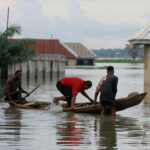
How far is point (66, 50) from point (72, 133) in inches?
3491

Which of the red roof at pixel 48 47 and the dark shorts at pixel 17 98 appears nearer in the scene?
the dark shorts at pixel 17 98

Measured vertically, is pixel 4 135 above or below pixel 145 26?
below

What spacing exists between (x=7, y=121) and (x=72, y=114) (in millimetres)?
2554

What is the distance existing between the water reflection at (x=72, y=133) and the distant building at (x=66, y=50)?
66.6 metres

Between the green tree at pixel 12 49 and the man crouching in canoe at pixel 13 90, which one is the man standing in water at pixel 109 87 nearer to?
the man crouching in canoe at pixel 13 90

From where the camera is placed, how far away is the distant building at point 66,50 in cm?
9406

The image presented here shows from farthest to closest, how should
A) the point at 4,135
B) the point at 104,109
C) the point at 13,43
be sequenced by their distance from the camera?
the point at 13,43
the point at 104,109
the point at 4,135

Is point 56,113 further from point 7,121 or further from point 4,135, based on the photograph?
point 4,135

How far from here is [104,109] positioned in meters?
16.0

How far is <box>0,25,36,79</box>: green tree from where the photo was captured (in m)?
44.5

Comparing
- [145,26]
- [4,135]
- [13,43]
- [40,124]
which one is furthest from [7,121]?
[13,43]

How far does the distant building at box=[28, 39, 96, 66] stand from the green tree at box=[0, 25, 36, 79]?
35.3 meters

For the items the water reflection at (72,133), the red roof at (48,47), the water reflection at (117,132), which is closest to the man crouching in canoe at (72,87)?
the water reflection at (72,133)

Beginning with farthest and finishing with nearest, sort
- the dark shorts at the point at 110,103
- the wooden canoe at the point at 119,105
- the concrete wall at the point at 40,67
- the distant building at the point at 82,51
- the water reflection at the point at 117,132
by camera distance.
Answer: the distant building at the point at 82,51, the concrete wall at the point at 40,67, the wooden canoe at the point at 119,105, the dark shorts at the point at 110,103, the water reflection at the point at 117,132
